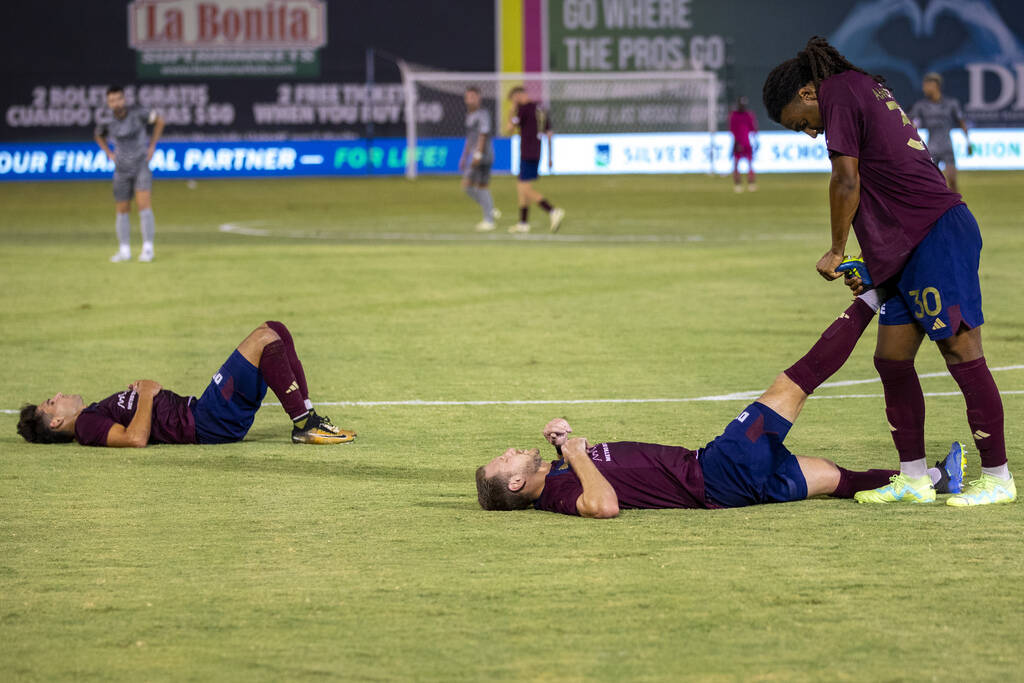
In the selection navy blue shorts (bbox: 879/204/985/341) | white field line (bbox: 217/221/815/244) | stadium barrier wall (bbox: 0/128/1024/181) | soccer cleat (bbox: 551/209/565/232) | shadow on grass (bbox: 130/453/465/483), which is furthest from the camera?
stadium barrier wall (bbox: 0/128/1024/181)

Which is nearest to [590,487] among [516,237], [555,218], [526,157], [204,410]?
[204,410]

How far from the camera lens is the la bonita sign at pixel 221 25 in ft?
147

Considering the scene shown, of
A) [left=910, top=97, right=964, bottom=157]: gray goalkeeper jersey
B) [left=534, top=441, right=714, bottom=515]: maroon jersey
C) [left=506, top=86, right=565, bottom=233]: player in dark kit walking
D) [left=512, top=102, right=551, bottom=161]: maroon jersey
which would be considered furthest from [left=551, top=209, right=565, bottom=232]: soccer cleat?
[left=534, top=441, right=714, bottom=515]: maroon jersey

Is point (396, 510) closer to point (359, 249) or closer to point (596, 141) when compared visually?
point (359, 249)

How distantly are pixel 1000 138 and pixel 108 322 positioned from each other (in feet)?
109

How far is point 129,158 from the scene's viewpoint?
18.8m

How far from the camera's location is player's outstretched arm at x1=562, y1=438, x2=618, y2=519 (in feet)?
20.4

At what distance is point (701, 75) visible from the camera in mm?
43094

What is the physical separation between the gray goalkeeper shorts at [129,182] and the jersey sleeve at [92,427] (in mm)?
11334

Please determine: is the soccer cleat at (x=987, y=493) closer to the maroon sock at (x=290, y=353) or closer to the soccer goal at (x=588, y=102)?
the maroon sock at (x=290, y=353)

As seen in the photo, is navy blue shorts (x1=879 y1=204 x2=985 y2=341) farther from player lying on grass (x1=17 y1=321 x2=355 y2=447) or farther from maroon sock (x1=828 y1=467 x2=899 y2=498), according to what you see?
player lying on grass (x1=17 y1=321 x2=355 y2=447)

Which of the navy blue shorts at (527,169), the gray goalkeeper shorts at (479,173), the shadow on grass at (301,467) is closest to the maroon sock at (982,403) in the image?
the shadow on grass at (301,467)

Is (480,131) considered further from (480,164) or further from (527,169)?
(527,169)

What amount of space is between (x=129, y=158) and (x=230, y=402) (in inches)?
458
